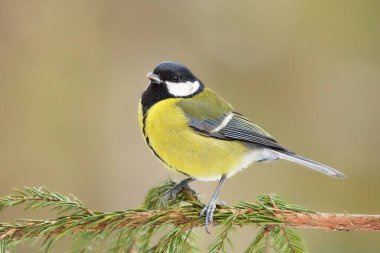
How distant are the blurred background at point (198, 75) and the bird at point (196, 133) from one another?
778mm

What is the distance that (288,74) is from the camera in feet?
8.29

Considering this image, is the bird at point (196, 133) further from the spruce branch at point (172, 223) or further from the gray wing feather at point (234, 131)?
the spruce branch at point (172, 223)

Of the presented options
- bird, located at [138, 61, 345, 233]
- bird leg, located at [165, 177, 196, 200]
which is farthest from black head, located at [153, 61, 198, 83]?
bird leg, located at [165, 177, 196, 200]

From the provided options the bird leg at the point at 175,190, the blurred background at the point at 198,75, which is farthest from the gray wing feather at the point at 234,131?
the blurred background at the point at 198,75

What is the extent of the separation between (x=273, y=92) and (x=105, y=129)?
0.78 meters

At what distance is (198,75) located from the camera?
249 cm

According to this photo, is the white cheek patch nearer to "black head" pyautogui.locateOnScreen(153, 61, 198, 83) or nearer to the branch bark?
"black head" pyautogui.locateOnScreen(153, 61, 198, 83)

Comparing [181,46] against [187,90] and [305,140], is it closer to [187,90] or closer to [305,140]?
[305,140]

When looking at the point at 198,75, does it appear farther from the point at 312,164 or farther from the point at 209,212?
the point at 209,212

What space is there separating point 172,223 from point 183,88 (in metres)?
0.60

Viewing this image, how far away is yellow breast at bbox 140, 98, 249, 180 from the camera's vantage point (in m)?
1.37

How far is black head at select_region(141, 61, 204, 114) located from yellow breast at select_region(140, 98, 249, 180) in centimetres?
3

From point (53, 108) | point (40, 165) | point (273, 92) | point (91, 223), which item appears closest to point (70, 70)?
point (53, 108)

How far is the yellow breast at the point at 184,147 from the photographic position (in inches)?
53.8
